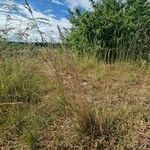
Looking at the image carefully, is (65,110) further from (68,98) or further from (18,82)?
(18,82)

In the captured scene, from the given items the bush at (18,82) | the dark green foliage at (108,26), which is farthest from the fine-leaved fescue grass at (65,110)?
the dark green foliage at (108,26)

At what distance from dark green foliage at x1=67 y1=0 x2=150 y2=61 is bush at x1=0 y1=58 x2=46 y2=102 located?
104 inches

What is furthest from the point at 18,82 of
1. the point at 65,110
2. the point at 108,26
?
the point at 108,26

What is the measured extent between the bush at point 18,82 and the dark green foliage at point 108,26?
2632 millimetres

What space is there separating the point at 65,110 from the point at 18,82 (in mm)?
965

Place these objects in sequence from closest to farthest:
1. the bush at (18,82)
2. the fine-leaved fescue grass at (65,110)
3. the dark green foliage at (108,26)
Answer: the fine-leaved fescue grass at (65,110), the bush at (18,82), the dark green foliage at (108,26)

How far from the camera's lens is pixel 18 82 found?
5934 millimetres

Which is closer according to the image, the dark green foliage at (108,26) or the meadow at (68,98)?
the meadow at (68,98)

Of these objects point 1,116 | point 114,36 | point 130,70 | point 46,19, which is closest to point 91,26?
point 114,36

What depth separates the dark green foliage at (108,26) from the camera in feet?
30.1

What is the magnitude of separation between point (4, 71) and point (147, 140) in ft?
7.35

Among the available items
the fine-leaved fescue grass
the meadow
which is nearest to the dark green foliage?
the meadow

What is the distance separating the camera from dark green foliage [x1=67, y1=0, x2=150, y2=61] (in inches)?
361

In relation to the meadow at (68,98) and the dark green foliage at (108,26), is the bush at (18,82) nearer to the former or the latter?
the meadow at (68,98)
